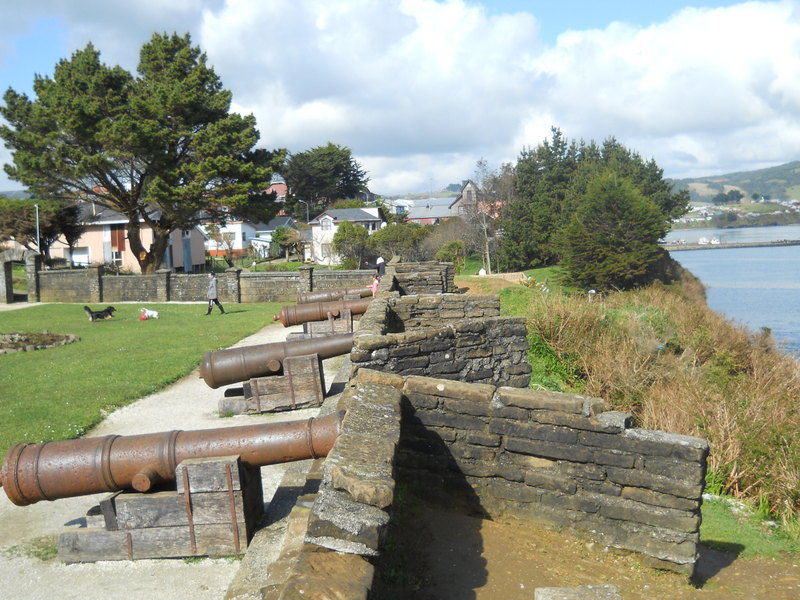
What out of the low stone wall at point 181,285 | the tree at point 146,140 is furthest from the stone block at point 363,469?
the tree at point 146,140

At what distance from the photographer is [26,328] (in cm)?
2008

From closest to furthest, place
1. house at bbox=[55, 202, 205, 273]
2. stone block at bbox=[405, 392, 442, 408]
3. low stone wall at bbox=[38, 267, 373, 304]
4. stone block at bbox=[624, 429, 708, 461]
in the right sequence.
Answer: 1. stone block at bbox=[624, 429, 708, 461]
2. stone block at bbox=[405, 392, 442, 408]
3. low stone wall at bbox=[38, 267, 373, 304]
4. house at bbox=[55, 202, 205, 273]

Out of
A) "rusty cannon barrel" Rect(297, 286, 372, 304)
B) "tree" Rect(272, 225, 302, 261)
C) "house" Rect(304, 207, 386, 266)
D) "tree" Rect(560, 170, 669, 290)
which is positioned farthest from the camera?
"house" Rect(304, 207, 386, 266)

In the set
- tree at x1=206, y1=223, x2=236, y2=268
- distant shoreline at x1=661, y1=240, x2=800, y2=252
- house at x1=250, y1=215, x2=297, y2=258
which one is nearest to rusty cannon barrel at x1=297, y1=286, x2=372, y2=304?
tree at x1=206, y1=223, x2=236, y2=268

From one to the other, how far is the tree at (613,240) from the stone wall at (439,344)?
88.3ft

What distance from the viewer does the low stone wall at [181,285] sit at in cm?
2773

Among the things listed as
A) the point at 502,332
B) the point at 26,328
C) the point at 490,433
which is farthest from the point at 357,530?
the point at 26,328

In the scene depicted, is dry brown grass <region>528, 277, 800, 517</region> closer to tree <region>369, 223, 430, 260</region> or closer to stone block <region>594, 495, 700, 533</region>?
stone block <region>594, 495, 700, 533</region>

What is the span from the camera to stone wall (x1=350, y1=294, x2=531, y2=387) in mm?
6680

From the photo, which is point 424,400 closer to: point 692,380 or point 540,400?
point 540,400

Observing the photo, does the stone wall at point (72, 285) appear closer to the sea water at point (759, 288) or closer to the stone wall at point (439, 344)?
the stone wall at point (439, 344)

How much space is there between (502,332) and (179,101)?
25402 mm

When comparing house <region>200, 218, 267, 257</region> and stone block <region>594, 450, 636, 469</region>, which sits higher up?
house <region>200, 218, 267, 257</region>

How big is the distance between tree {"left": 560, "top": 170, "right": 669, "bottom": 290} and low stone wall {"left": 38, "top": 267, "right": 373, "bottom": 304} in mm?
13751
